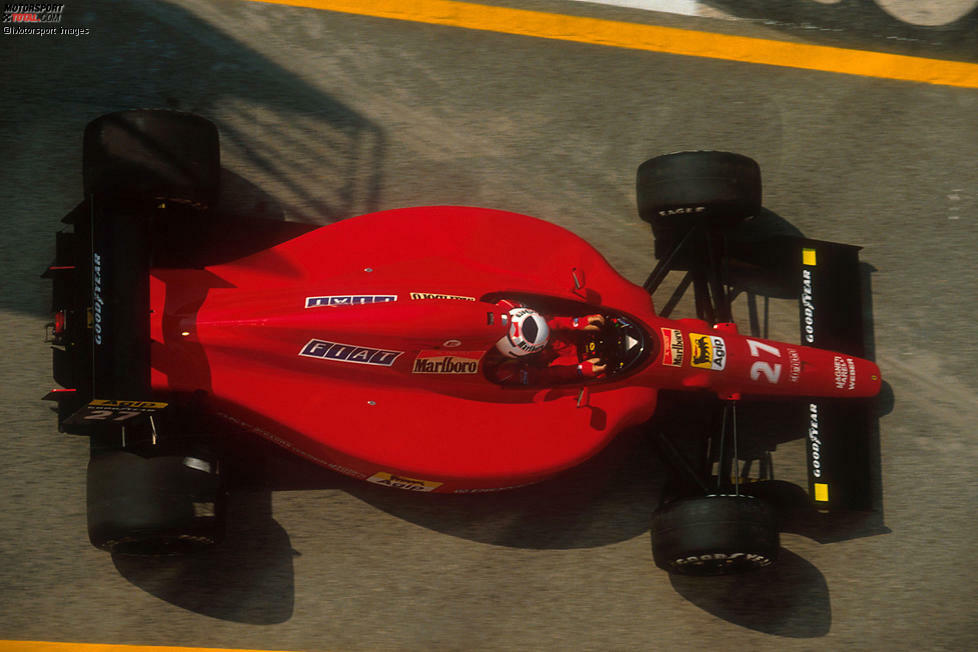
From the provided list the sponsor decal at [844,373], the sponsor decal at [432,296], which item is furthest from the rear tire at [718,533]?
the sponsor decal at [432,296]

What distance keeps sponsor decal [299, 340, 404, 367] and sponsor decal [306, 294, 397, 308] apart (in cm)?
18

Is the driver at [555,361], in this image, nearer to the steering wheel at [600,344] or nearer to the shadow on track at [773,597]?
the steering wheel at [600,344]

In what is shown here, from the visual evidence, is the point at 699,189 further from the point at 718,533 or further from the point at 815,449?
the point at 718,533

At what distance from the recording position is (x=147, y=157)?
11.9 ft

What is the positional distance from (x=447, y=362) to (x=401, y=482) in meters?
0.72

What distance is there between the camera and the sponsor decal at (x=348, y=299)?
3678 millimetres

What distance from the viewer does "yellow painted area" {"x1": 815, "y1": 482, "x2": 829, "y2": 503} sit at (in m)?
4.39

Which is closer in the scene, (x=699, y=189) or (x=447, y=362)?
(x=447, y=362)

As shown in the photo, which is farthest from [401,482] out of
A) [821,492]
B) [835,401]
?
[835,401]

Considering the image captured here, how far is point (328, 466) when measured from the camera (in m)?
4.05

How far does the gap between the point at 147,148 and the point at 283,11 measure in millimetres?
1710

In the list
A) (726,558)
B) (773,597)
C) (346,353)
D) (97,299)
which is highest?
(97,299)

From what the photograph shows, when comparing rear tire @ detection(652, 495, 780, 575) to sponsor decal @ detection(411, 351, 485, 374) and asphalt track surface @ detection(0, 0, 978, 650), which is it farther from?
sponsor decal @ detection(411, 351, 485, 374)

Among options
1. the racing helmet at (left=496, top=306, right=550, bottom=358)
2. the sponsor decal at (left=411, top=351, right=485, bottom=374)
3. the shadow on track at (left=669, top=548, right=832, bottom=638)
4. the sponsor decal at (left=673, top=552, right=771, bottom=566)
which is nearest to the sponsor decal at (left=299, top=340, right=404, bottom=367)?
the sponsor decal at (left=411, top=351, right=485, bottom=374)
